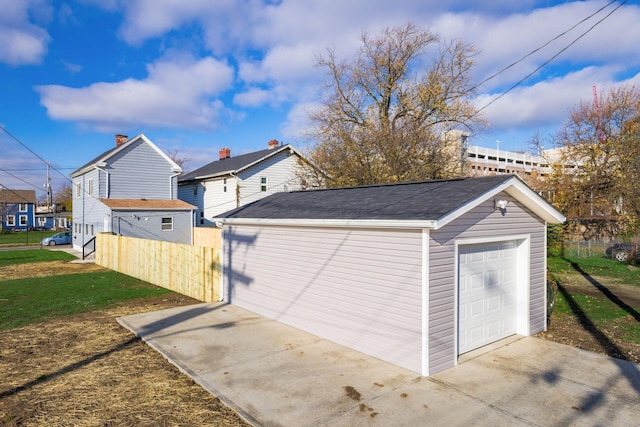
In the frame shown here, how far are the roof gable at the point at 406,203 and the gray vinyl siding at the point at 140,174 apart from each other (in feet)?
57.8

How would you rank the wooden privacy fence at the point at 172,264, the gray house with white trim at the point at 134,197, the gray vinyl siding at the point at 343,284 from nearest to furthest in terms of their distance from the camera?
1. the gray vinyl siding at the point at 343,284
2. the wooden privacy fence at the point at 172,264
3. the gray house with white trim at the point at 134,197

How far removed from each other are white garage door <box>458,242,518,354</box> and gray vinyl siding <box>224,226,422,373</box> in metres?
1.15

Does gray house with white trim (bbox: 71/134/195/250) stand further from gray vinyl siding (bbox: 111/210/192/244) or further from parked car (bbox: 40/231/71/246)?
parked car (bbox: 40/231/71/246)

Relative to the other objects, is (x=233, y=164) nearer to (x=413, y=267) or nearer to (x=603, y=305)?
(x=603, y=305)

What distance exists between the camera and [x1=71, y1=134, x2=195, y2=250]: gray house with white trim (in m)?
22.9

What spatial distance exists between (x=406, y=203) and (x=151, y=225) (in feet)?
66.3

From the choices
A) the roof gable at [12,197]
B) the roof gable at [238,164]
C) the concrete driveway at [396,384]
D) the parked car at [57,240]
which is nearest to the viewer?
the concrete driveway at [396,384]

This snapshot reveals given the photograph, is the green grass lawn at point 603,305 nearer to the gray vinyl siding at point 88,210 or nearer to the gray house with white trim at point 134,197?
the gray house with white trim at point 134,197

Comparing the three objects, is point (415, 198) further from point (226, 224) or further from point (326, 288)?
point (226, 224)

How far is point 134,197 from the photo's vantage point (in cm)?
2500

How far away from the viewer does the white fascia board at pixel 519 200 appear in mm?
5777

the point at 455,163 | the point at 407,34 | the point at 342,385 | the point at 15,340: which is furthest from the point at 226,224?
the point at 407,34

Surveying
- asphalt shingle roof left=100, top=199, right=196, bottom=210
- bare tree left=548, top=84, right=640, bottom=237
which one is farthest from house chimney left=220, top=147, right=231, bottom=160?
bare tree left=548, top=84, right=640, bottom=237

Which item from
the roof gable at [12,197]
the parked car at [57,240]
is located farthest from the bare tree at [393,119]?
the roof gable at [12,197]
